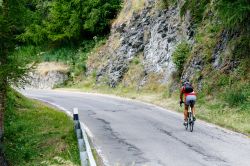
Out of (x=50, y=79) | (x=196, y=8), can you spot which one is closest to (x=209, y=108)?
(x=196, y=8)

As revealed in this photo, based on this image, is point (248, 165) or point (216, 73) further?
point (216, 73)

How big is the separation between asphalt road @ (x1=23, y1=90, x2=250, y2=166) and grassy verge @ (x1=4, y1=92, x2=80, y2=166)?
3.07 ft

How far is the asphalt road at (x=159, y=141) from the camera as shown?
12.5m

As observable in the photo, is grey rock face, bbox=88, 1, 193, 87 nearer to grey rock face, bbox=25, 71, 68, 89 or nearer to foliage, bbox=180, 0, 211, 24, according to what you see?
foliage, bbox=180, 0, 211, 24

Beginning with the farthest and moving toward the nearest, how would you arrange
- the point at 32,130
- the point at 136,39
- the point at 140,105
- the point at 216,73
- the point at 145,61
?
the point at 136,39 → the point at 145,61 → the point at 140,105 → the point at 216,73 → the point at 32,130

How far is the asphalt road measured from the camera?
12484 millimetres

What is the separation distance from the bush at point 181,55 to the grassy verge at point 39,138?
9.27 m

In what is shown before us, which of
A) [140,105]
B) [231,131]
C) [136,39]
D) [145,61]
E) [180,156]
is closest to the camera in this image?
[180,156]

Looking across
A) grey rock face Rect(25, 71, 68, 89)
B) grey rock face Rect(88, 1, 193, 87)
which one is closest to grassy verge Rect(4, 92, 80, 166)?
grey rock face Rect(88, 1, 193, 87)

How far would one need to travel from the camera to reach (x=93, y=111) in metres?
24.2

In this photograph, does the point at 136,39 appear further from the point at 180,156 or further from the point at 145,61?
the point at 180,156

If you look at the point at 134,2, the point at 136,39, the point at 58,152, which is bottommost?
the point at 58,152

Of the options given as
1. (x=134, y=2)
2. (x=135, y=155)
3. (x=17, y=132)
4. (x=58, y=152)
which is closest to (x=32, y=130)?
(x=17, y=132)

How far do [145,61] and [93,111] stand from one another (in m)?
12.3
